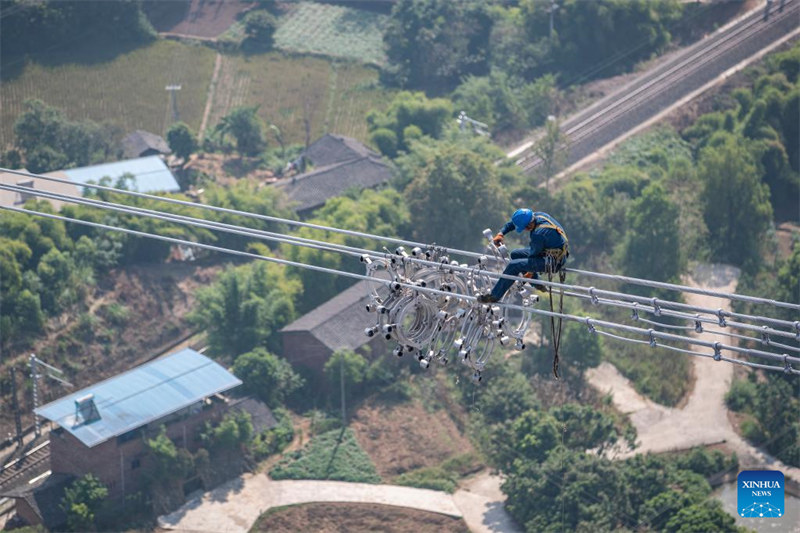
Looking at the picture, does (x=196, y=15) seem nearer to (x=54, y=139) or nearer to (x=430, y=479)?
(x=54, y=139)

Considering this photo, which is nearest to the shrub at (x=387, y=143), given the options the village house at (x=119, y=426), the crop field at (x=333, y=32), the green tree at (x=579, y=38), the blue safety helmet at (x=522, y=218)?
the green tree at (x=579, y=38)

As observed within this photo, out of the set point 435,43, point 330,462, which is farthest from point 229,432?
point 435,43

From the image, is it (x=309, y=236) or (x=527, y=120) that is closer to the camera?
(x=309, y=236)

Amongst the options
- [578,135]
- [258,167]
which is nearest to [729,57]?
[578,135]

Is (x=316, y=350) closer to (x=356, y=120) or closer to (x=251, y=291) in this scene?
(x=251, y=291)

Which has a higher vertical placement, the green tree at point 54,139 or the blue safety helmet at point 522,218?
the blue safety helmet at point 522,218

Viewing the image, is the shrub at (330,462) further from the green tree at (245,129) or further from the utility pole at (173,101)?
the utility pole at (173,101)
